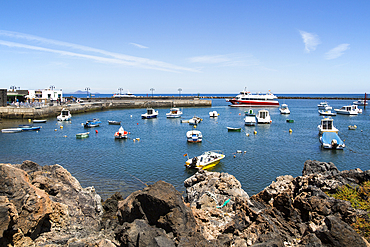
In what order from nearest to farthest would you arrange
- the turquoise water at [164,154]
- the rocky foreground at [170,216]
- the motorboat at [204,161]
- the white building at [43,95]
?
the rocky foreground at [170,216] < the turquoise water at [164,154] < the motorboat at [204,161] < the white building at [43,95]

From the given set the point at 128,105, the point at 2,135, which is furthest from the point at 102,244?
the point at 128,105

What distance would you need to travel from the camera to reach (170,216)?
7566 mm

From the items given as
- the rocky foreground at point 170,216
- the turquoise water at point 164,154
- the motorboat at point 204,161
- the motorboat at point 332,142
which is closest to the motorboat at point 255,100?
the turquoise water at point 164,154

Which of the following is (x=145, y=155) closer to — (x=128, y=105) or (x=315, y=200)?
(x=315, y=200)

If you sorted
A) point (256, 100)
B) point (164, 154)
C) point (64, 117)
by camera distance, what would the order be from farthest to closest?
point (256, 100)
point (64, 117)
point (164, 154)

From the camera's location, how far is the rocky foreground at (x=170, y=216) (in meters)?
7.31

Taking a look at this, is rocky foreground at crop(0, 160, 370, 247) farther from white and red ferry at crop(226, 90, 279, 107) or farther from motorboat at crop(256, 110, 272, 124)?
white and red ferry at crop(226, 90, 279, 107)

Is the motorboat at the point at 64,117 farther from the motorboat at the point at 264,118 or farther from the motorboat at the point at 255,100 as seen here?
the motorboat at the point at 255,100

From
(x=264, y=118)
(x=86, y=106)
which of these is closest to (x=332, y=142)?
(x=264, y=118)

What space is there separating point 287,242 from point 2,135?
149ft

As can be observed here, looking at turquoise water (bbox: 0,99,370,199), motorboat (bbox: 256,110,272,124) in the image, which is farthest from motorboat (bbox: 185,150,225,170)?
motorboat (bbox: 256,110,272,124)

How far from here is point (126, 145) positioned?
35.9 meters

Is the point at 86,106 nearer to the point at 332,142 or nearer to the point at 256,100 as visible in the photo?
the point at 256,100

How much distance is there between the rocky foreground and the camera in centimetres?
731
